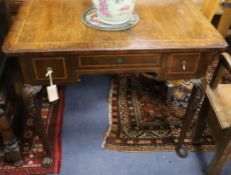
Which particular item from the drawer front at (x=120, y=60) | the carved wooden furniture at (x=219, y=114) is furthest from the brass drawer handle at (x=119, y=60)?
the carved wooden furniture at (x=219, y=114)

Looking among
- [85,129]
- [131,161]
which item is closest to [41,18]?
[85,129]

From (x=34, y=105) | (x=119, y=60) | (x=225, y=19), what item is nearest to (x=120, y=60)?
(x=119, y=60)

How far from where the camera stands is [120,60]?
92 cm

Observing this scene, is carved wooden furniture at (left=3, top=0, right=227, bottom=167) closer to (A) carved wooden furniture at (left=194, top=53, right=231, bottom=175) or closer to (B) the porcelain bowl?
(B) the porcelain bowl

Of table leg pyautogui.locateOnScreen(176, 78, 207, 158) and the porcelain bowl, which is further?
table leg pyautogui.locateOnScreen(176, 78, 207, 158)

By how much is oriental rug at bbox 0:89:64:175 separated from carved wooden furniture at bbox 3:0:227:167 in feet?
1.77

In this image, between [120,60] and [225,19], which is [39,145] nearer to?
[120,60]

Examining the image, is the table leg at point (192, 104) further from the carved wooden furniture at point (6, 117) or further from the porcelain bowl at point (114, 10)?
the carved wooden furniture at point (6, 117)

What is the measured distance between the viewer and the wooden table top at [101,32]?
0.87 m

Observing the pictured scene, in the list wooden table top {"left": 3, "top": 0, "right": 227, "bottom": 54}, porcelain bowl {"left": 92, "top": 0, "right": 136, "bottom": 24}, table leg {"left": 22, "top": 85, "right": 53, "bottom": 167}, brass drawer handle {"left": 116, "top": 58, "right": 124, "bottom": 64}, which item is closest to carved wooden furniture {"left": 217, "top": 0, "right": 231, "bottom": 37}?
wooden table top {"left": 3, "top": 0, "right": 227, "bottom": 54}

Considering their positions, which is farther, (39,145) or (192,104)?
(39,145)

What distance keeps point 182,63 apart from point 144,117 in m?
0.68

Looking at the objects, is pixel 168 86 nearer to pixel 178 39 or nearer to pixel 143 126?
pixel 143 126

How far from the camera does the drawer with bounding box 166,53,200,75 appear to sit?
3.02 ft
